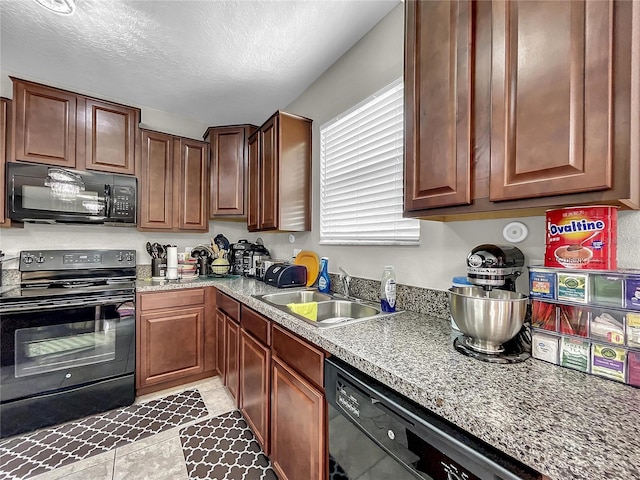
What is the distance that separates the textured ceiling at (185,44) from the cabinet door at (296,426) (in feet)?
6.49

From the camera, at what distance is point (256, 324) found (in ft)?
5.30

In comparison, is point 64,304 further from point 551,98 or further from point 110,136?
point 551,98

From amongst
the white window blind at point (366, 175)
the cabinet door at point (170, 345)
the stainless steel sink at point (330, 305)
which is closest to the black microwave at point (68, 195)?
the cabinet door at point (170, 345)

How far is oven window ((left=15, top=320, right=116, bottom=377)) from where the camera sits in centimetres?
178

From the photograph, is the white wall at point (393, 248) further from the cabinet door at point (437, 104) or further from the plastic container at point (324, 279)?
the cabinet door at point (437, 104)

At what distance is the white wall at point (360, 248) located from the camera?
113 cm

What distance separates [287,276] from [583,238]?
164 cm

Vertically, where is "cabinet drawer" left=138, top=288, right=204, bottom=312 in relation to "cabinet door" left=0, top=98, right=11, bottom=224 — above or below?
below

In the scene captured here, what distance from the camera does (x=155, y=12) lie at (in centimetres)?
164

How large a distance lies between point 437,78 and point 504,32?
221mm

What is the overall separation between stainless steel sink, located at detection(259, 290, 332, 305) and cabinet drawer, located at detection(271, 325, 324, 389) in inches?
17.6

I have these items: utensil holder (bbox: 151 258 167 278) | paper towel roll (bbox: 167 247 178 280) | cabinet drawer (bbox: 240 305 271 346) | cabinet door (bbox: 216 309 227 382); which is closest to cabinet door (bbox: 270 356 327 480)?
cabinet drawer (bbox: 240 305 271 346)

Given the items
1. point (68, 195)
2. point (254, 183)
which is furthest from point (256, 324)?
point (68, 195)

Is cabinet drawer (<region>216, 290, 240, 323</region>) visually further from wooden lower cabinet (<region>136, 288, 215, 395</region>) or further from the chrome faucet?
Result: the chrome faucet
